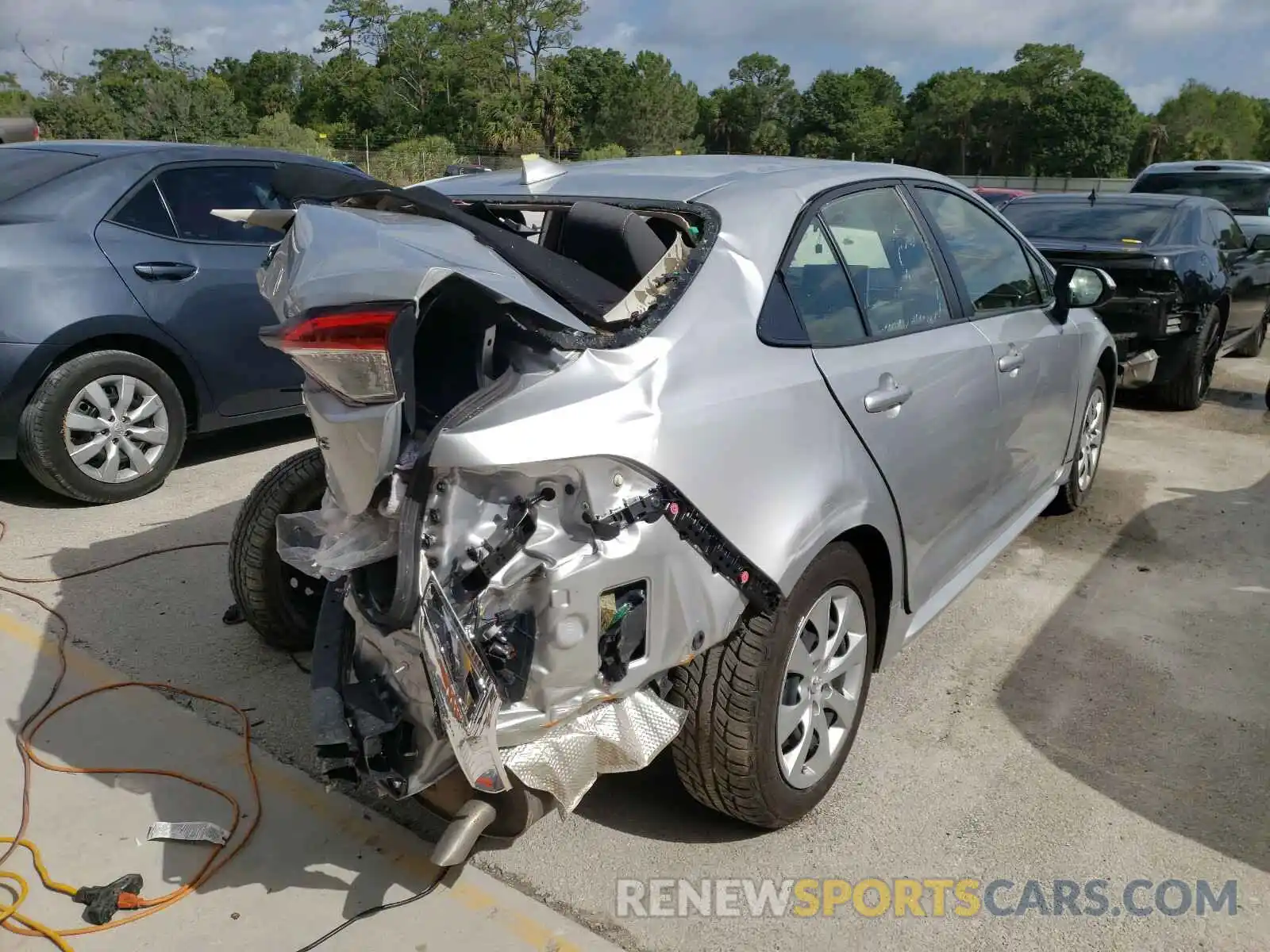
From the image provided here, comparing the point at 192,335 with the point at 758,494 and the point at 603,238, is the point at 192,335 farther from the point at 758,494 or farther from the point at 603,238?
the point at 758,494

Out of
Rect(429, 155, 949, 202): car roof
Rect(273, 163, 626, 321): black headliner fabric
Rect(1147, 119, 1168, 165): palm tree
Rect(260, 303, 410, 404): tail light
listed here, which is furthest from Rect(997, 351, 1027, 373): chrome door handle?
Rect(1147, 119, 1168, 165): palm tree

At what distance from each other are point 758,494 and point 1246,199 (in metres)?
12.2

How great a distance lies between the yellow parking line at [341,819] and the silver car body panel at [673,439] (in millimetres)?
615

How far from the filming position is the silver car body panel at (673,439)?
2.05 m

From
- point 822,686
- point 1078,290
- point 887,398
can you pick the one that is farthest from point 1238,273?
point 822,686

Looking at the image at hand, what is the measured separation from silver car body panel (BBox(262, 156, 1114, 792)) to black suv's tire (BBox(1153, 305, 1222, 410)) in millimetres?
4924

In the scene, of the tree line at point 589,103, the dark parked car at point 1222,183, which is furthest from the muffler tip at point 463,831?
the tree line at point 589,103

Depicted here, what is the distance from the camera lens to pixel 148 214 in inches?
207

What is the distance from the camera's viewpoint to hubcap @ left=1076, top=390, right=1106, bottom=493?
500 centimetres

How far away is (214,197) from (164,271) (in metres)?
0.63

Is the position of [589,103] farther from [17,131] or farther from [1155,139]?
[17,131]

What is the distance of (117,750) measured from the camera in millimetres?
3109

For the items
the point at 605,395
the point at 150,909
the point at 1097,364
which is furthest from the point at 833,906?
the point at 1097,364

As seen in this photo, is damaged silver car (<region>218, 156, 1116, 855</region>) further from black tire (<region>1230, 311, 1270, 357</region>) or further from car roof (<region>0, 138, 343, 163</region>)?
black tire (<region>1230, 311, 1270, 357</region>)
